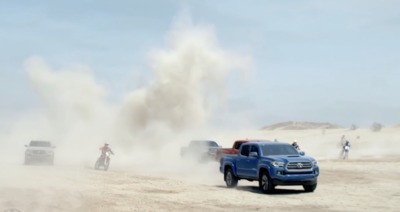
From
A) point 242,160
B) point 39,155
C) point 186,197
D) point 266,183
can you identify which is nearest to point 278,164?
point 266,183

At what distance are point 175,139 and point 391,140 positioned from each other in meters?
27.2

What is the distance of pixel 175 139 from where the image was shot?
171ft

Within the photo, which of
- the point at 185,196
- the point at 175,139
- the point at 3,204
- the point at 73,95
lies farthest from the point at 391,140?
the point at 3,204

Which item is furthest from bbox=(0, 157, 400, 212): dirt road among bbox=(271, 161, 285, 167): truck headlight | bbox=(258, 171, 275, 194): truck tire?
bbox=(271, 161, 285, 167): truck headlight

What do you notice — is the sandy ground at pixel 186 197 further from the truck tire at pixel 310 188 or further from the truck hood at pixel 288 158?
the truck hood at pixel 288 158

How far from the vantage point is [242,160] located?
68.4 ft

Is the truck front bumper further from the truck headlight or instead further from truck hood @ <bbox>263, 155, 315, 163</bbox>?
truck hood @ <bbox>263, 155, 315, 163</bbox>

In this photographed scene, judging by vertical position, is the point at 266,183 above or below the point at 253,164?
below

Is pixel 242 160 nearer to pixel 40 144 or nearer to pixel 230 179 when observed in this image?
pixel 230 179

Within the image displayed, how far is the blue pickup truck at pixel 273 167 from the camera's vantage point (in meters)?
18.3

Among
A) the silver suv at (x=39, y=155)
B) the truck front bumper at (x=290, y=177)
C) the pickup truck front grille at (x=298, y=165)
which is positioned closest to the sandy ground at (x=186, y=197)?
the truck front bumper at (x=290, y=177)

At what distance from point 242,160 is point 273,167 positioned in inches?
101

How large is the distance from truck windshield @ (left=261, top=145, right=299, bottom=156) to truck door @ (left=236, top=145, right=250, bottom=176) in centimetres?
100

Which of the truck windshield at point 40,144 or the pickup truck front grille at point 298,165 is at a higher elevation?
the truck windshield at point 40,144
